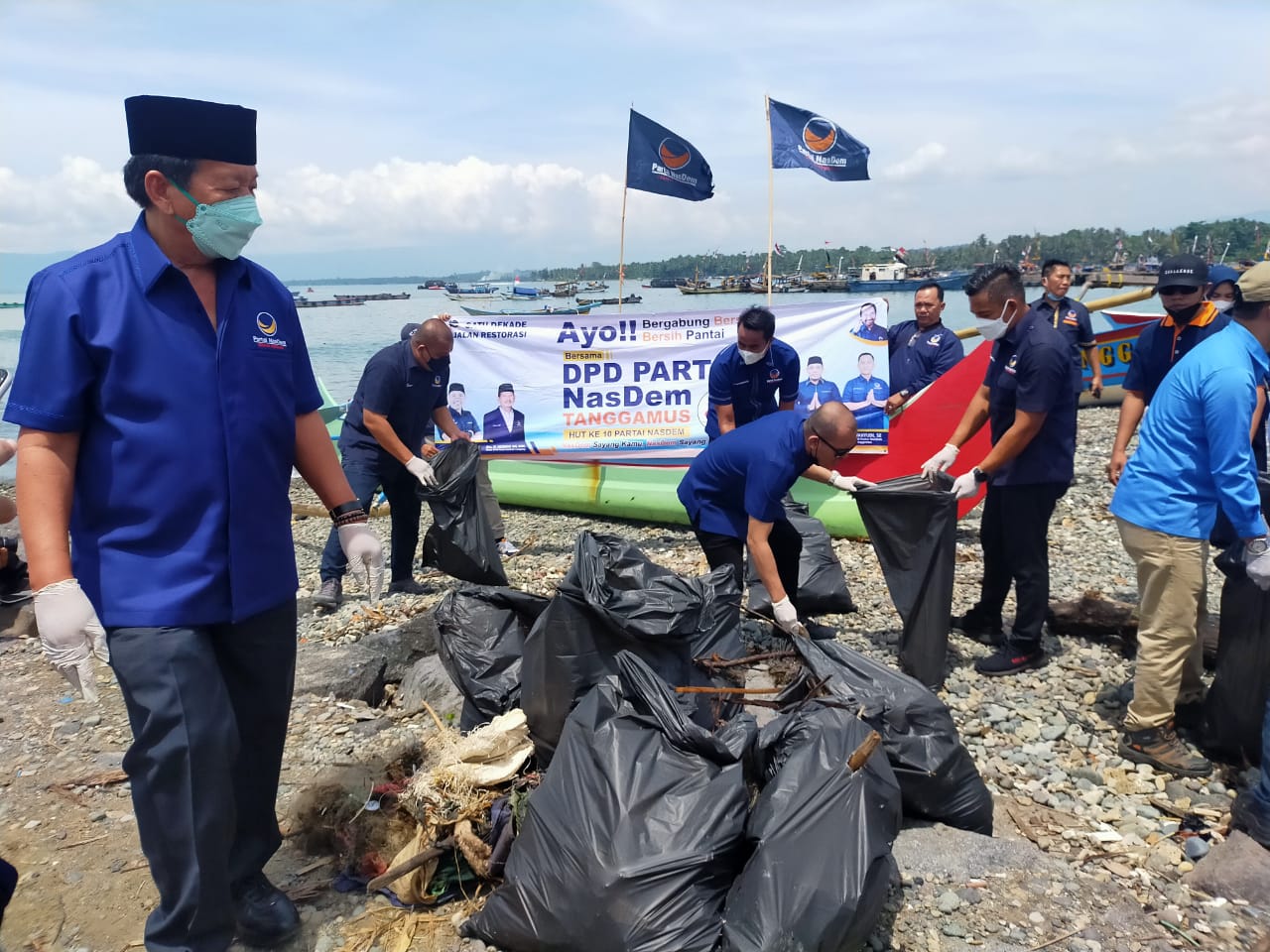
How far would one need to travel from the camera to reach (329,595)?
5133 mm

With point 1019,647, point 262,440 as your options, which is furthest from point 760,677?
point 262,440

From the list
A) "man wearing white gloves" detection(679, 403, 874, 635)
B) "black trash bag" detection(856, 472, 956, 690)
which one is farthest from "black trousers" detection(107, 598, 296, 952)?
"black trash bag" detection(856, 472, 956, 690)

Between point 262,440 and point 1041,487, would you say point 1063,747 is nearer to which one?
point 1041,487

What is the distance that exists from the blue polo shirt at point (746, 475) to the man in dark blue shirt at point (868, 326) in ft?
10.8

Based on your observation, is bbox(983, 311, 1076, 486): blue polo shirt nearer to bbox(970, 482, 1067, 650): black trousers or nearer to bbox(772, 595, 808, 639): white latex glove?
bbox(970, 482, 1067, 650): black trousers

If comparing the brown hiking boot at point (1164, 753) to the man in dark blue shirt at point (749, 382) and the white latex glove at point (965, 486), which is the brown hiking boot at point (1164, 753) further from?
the man in dark blue shirt at point (749, 382)

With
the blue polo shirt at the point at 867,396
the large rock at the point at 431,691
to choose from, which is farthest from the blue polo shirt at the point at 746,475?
the blue polo shirt at the point at 867,396

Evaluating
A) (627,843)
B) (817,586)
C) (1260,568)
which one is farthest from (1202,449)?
(627,843)

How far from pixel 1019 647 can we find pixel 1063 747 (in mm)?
654

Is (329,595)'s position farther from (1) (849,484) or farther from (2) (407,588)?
(1) (849,484)

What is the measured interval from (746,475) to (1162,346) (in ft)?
8.23

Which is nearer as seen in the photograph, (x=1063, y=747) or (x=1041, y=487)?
(x=1063, y=747)

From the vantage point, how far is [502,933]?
6.86 feet

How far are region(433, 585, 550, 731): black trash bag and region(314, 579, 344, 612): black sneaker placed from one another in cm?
195
